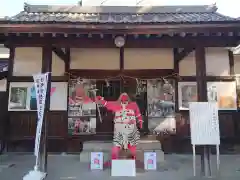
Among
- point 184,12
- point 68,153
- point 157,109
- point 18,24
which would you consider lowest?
point 68,153

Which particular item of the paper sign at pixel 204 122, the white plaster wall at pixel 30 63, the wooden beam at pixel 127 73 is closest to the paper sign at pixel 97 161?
the paper sign at pixel 204 122

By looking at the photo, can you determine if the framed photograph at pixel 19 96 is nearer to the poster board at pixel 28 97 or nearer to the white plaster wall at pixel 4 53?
the poster board at pixel 28 97

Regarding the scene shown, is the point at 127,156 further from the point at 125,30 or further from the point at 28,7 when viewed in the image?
the point at 28,7

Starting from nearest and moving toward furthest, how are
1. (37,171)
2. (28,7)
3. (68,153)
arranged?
(37,171)
(68,153)
(28,7)

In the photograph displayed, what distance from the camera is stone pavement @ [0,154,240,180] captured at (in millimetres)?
6168

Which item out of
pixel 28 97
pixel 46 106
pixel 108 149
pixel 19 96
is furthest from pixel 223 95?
pixel 19 96

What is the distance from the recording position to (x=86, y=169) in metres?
6.89

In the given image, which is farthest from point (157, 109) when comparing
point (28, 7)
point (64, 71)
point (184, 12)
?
point (28, 7)

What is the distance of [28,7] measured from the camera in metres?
10.3

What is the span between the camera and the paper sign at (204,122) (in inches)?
233

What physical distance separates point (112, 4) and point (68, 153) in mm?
6832

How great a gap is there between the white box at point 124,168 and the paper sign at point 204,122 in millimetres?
1692

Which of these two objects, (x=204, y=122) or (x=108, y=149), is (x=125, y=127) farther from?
(x=204, y=122)

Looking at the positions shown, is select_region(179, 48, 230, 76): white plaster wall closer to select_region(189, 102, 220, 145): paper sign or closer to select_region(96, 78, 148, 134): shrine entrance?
select_region(96, 78, 148, 134): shrine entrance
